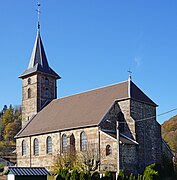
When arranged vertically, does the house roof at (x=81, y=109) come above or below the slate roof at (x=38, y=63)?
below

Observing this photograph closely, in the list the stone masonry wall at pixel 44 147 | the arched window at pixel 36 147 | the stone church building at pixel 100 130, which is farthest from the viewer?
the arched window at pixel 36 147

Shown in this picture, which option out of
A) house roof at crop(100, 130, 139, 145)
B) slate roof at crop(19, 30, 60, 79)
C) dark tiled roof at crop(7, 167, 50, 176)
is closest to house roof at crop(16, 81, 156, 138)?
house roof at crop(100, 130, 139, 145)

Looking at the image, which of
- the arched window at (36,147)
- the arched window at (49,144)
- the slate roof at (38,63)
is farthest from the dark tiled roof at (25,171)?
the slate roof at (38,63)

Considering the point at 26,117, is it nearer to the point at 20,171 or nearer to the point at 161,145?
the point at 161,145

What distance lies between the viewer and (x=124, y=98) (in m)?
36.9

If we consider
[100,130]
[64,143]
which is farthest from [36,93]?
[100,130]

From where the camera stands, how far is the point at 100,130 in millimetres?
35594

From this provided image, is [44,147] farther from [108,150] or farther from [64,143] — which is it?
[108,150]

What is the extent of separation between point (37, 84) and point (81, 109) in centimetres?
1122

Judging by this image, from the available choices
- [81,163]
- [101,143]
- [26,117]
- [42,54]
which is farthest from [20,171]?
[42,54]

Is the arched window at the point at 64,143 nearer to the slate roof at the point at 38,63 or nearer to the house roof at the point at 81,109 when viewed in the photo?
the house roof at the point at 81,109

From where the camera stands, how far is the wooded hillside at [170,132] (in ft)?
236

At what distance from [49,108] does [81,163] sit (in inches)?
591

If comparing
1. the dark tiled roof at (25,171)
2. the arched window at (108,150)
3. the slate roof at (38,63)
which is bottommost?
the dark tiled roof at (25,171)
